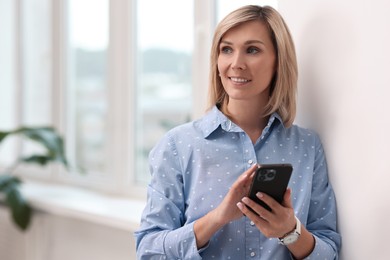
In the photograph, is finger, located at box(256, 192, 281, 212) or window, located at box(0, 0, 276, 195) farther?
window, located at box(0, 0, 276, 195)

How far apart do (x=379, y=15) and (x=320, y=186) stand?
1.55 feet

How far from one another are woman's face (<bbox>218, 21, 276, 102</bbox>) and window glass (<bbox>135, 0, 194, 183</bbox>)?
109 cm

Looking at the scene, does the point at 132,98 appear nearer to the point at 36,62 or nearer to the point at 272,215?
the point at 36,62

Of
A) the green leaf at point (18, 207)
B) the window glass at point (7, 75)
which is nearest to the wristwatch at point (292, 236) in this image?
the green leaf at point (18, 207)

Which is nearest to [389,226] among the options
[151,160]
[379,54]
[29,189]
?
[379,54]

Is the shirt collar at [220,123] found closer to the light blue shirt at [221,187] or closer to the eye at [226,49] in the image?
the light blue shirt at [221,187]

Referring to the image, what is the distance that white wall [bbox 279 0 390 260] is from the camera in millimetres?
1352

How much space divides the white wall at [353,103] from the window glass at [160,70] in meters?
1.03

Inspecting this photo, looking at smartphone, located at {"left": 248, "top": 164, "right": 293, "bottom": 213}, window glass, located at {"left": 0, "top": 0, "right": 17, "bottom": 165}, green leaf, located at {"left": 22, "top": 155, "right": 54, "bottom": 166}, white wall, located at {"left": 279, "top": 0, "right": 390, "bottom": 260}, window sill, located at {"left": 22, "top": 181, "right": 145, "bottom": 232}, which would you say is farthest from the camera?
window glass, located at {"left": 0, "top": 0, "right": 17, "bottom": 165}

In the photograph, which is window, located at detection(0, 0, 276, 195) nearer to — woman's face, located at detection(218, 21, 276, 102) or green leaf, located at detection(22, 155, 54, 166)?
green leaf, located at detection(22, 155, 54, 166)

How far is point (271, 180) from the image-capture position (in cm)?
126

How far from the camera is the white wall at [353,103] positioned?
1352 millimetres

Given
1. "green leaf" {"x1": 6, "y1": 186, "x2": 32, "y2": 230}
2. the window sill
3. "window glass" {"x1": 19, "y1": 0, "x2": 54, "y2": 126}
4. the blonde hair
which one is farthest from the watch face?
"window glass" {"x1": 19, "y1": 0, "x2": 54, "y2": 126}

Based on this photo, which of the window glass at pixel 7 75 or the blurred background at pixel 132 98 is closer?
the blurred background at pixel 132 98
